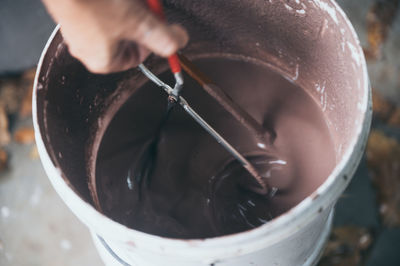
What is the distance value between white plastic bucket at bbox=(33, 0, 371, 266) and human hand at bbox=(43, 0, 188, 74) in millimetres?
229

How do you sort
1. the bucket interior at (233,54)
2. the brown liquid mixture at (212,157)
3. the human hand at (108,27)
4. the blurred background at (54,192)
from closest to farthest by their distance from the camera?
the human hand at (108,27) < the bucket interior at (233,54) < the brown liquid mixture at (212,157) < the blurred background at (54,192)

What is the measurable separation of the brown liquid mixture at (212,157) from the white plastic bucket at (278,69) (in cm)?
4

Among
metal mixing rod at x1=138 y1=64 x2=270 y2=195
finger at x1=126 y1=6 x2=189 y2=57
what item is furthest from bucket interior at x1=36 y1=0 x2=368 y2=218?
finger at x1=126 y1=6 x2=189 y2=57

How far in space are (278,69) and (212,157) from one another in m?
0.31

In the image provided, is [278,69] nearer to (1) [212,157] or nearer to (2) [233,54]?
(2) [233,54]

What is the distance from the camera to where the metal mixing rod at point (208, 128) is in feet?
3.02

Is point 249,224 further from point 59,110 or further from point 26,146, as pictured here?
point 26,146

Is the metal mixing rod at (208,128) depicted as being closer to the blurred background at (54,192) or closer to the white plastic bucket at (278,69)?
the white plastic bucket at (278,69)

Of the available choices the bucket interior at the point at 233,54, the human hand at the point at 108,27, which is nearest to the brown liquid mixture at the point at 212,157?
the bucket interior at the point at 233,54

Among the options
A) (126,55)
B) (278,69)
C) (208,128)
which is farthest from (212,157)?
(126,55)

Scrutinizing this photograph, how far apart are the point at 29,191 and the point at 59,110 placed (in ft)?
1.91

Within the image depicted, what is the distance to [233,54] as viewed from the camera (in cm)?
123

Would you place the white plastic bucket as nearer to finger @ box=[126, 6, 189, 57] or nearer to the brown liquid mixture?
the brown liquid mixture

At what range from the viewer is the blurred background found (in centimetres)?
129
